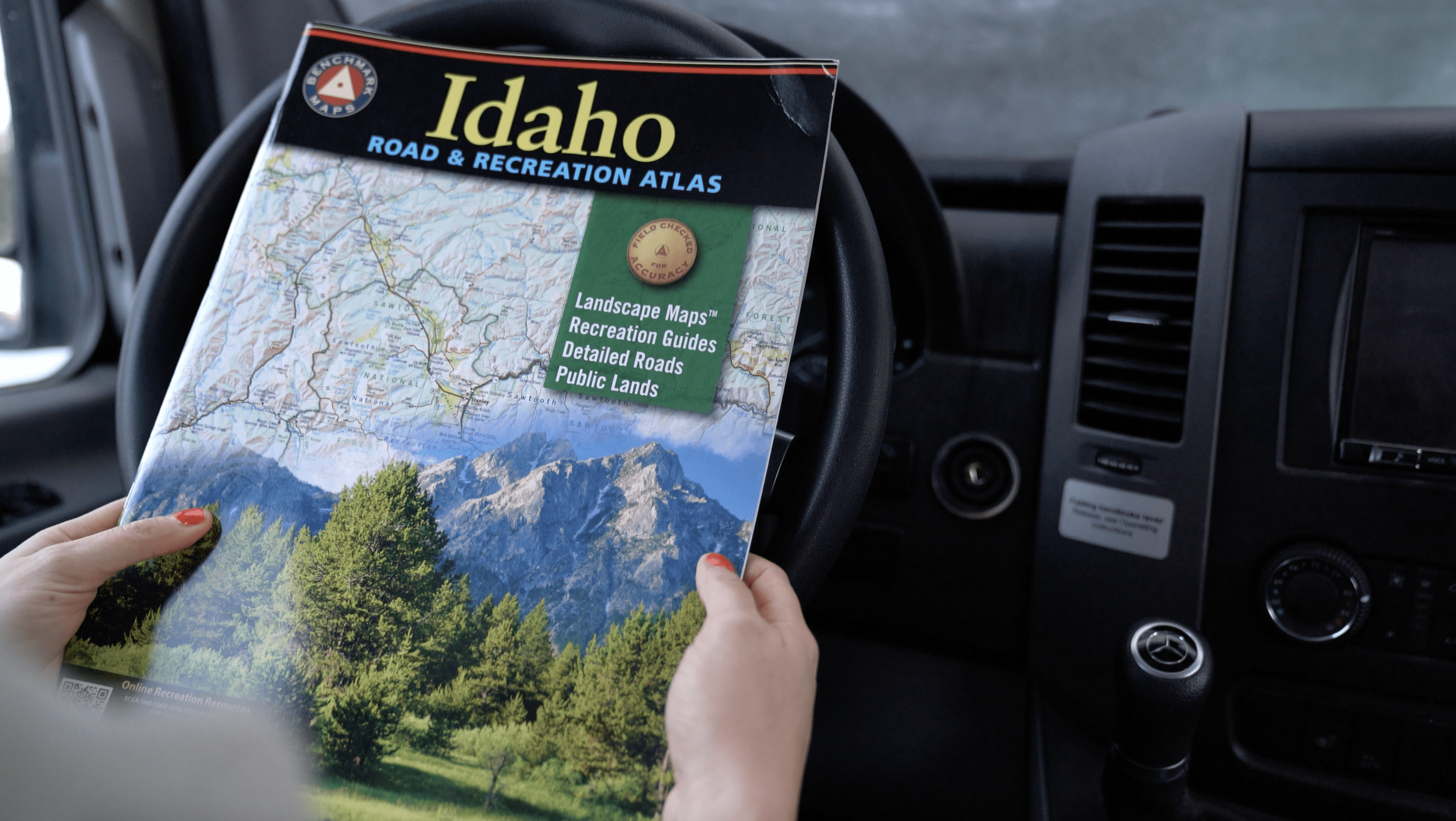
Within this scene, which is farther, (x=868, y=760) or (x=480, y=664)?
(x=868, y=760)

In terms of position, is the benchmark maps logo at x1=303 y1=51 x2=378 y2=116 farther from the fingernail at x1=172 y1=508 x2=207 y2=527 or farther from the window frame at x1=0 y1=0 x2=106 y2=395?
the window frame at x1=0 y1=0 x2=106 y2=395

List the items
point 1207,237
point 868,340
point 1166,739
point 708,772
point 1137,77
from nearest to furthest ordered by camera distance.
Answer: point 708,772, point 868,340, point 1166,739, point 1207,237, point 1137,77

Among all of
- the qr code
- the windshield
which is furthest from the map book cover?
the windshield

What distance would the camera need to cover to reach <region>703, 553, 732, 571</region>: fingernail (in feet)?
1.14

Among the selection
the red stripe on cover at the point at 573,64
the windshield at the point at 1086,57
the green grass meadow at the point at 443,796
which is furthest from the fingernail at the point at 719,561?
the windshield at the point at 1086,57

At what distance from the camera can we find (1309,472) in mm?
593

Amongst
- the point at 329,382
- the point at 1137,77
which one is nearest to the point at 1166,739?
the point at 329,382

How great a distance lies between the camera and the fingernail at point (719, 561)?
1.14 feet

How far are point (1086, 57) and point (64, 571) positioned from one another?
3.21 ft

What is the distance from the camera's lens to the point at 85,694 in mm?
355

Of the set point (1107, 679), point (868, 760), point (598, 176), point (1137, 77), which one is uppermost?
point (1137, 77)

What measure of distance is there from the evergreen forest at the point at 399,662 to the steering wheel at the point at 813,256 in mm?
102

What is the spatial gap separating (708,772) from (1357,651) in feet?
1.81

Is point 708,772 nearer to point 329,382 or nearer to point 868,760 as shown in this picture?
point 329,382
